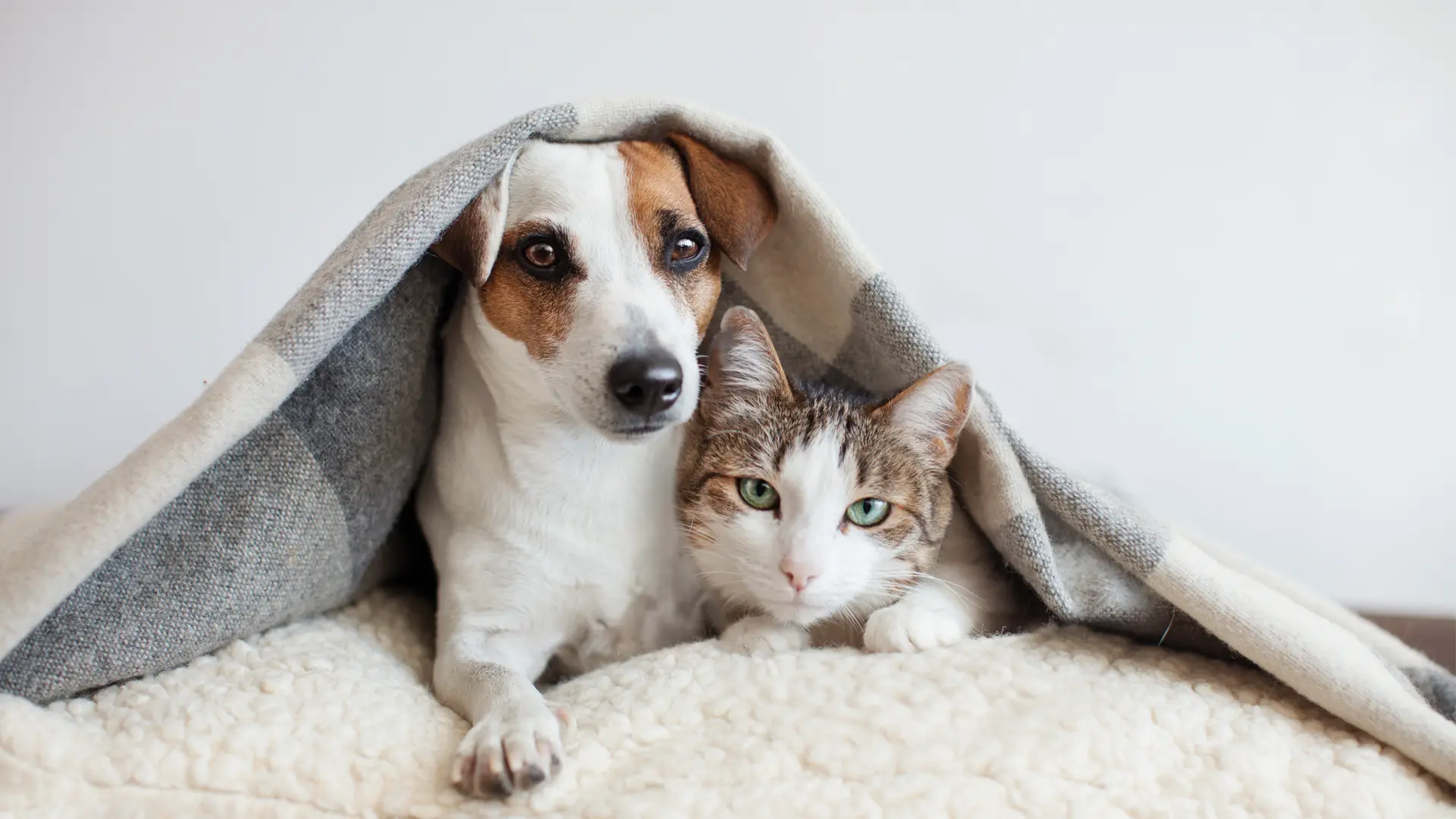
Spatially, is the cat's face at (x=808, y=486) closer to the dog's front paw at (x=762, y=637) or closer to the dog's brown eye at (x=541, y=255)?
the dog's front paw at (x=762, y=637)

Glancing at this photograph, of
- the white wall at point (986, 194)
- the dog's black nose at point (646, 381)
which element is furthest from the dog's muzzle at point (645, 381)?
the white wall at point (986, 194)

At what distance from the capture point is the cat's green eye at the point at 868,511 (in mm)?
1139

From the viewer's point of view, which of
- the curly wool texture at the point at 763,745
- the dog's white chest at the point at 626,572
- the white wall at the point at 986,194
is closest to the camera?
the curly wool texture at the point at 763,745

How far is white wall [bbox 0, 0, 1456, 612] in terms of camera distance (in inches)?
67.6

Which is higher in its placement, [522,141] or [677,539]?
[522,141]

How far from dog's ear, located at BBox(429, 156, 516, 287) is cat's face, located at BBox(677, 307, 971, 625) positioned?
281 millimetres

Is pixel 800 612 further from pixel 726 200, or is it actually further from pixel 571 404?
pixel 726 200

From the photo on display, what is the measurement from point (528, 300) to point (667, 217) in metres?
0.18

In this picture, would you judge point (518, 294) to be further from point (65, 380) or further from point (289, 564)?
point (65, 380)

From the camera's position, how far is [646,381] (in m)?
1.00

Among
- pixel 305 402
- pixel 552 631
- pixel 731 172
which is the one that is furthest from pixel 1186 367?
pixel 305 402

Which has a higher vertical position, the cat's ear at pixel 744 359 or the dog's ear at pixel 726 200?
the dog's ear at pixel 726 200

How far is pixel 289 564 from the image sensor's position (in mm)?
1134

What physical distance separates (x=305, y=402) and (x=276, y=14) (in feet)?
3.21
